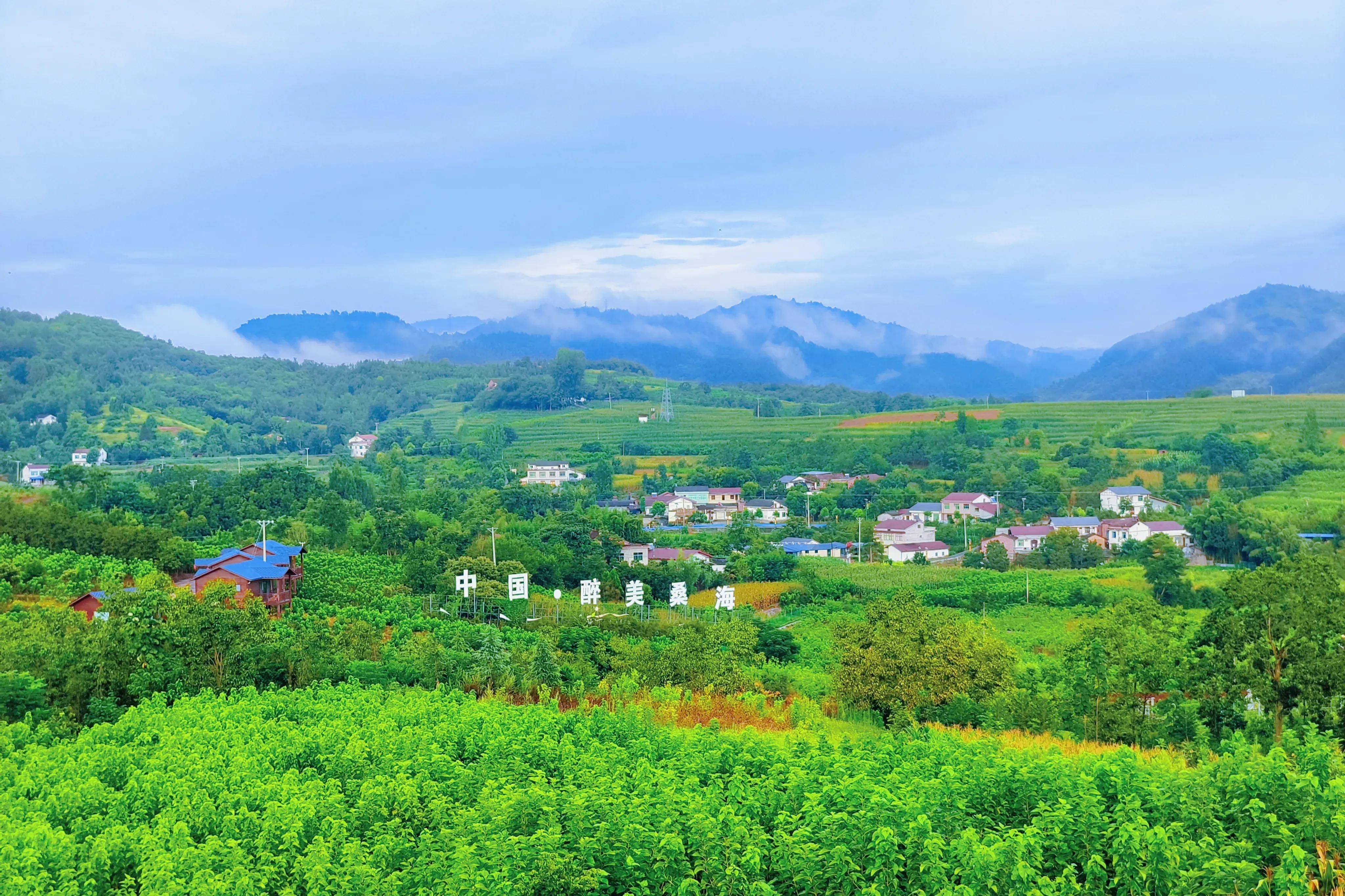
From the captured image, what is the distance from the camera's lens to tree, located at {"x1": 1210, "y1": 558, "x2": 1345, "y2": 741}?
10.6 meters

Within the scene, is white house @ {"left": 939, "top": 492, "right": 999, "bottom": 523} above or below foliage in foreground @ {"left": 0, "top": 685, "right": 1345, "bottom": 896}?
below

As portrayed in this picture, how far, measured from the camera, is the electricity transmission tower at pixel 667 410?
59375 mm

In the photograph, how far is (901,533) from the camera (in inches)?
1289

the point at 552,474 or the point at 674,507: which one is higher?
the point at 552,474

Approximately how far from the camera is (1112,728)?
11789 mm

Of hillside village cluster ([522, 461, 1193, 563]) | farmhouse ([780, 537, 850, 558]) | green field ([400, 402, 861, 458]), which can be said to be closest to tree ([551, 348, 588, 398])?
green field ([400, 402, 861, 458])

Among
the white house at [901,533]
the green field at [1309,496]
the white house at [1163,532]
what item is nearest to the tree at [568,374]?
the white house at [901,533]

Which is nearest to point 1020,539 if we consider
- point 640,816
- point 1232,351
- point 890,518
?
point 890,518

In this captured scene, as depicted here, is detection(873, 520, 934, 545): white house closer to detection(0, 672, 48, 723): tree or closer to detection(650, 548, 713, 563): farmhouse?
detection(650, 548, 713, 563): farmhouse

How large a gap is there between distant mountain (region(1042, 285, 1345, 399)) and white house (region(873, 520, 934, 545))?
63910mm

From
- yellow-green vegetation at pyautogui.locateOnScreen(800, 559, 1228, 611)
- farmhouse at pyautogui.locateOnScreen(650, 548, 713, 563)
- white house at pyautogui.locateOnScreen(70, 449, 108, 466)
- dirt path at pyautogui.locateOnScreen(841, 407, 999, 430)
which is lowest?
yellow-green vegetation at pyautogui.locateOnScreen(800, 559, 1228, 611)

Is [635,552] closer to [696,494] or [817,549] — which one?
[817,549]

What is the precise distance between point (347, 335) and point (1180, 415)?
138126 millimetres

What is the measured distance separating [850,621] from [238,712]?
7.51 meters
